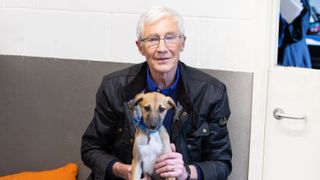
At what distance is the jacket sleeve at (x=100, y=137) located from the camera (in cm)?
171

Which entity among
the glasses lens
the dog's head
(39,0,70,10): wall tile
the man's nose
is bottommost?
the dog's head

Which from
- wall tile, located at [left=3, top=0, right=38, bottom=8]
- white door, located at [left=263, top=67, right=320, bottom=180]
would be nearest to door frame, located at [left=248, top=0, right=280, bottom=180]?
white door, located at [left=263, top=67, right=320, bottom=180]

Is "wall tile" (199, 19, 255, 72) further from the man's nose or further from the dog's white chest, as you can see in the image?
the dog's white chest

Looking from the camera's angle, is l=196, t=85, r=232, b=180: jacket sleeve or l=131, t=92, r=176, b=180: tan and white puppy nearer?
l=131, t=92, r=176, b=180: tan and white puppy

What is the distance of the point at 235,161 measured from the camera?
1.94 meters

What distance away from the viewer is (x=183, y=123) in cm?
164

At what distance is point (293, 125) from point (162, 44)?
0.64 m

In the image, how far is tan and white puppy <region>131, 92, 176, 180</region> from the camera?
5.00ft

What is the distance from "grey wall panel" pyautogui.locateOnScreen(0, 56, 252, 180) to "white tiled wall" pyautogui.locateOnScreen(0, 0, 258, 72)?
0.05 meters

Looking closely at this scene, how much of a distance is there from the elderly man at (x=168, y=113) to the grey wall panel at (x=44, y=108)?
299 mm

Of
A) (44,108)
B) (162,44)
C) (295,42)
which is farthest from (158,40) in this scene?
(44,108)

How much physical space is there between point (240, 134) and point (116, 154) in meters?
0.50

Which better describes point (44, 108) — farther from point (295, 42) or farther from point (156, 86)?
point (295, 42)

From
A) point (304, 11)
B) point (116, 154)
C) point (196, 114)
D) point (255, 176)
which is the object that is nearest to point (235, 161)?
point (255, 176)
